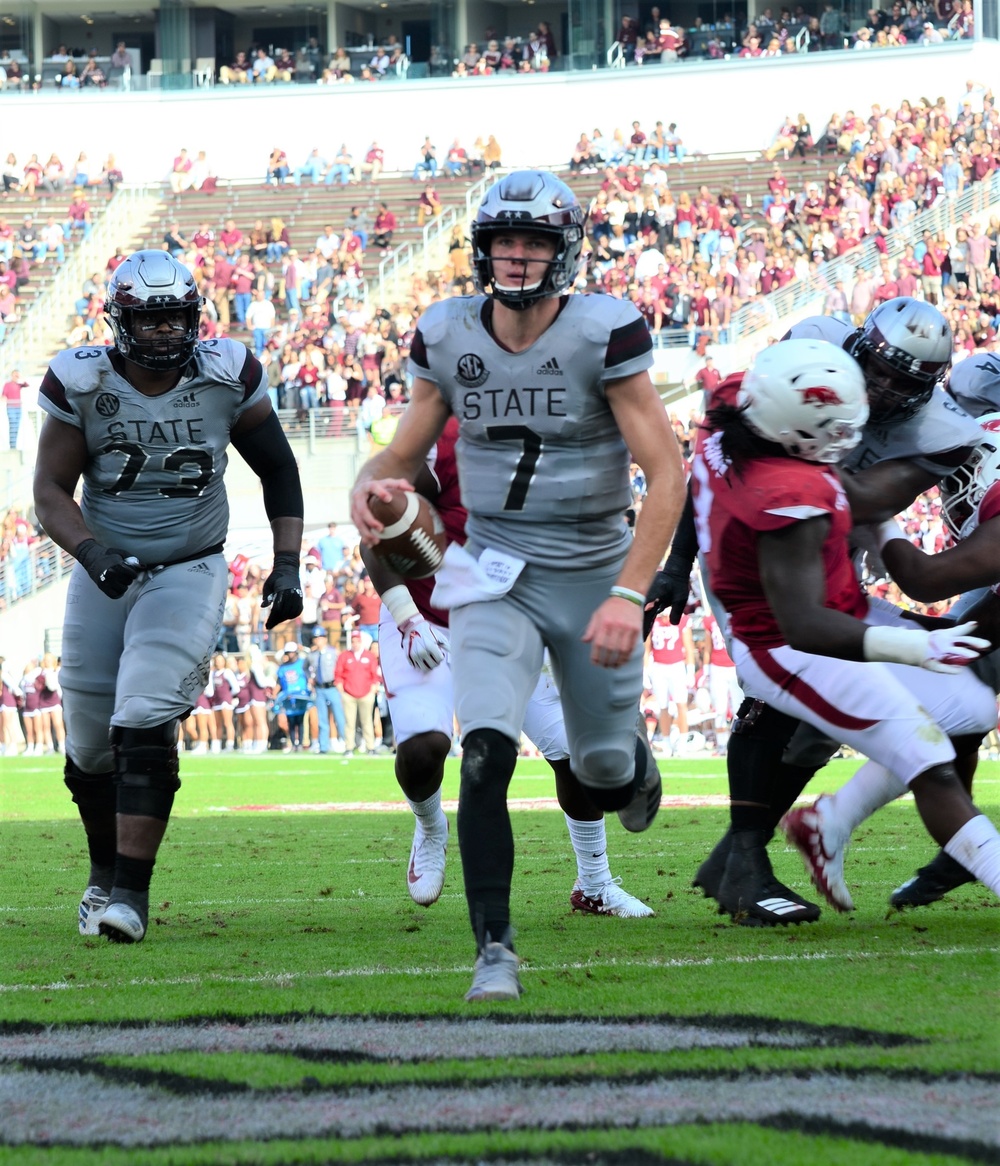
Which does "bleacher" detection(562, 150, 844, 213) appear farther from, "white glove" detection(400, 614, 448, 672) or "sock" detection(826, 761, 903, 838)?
"sock" detection(826, 761, 903, 838)

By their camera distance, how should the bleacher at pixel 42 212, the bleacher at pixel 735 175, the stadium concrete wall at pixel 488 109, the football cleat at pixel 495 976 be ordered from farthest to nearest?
the stadium concrete wall at pixel 488 109, the bleacher at pixel 42 212, the bleacher at pixel 735 175, the football cleat at pixel 495 976

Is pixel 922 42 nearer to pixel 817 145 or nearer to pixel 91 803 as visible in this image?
pixel 817 145

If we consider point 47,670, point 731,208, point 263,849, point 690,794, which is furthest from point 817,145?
point 263,849

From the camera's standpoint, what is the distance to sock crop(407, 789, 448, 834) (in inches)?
243

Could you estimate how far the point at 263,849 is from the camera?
9.12m

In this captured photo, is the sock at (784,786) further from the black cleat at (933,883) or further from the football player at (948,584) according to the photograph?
the black cleat at (933,883)

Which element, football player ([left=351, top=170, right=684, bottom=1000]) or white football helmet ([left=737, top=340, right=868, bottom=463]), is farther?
white football helmet ([left=737, top=340, right=868, bottom=463])

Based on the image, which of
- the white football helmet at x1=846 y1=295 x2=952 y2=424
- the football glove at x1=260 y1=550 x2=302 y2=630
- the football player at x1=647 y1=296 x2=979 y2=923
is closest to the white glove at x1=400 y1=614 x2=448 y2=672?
the football glove at x1=260 y1=550 x2=302 y2=630

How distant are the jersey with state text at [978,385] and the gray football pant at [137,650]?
2.56 metres

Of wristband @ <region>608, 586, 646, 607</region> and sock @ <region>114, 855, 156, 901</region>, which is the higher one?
wristband @ <region>608, 586, 646, 607</region>

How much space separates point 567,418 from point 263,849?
512 cm

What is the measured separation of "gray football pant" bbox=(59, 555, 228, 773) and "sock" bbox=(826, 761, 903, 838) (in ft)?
6.63

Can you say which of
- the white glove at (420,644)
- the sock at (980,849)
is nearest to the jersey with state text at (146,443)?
the white glove at (420,644)

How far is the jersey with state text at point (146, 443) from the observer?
577 centimetres
